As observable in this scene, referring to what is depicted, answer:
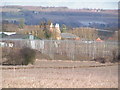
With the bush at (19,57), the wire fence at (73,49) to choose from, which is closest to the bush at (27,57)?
the bush at (19,57)

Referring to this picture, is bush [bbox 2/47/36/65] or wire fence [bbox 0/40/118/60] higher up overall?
bush [bbox 2/47/36/65]

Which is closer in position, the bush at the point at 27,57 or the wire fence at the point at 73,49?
the bush at the point at 27,57

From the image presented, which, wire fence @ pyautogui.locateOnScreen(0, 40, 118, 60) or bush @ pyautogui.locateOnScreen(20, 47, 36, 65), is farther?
wire fence @ pyautogui.locateOnScreen(0, 40, 118, 60)

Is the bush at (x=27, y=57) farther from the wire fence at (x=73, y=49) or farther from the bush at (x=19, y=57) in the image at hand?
the wire fence at (x=73, y=49)

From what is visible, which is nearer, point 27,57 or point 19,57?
point 19,57

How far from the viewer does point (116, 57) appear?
3756cm

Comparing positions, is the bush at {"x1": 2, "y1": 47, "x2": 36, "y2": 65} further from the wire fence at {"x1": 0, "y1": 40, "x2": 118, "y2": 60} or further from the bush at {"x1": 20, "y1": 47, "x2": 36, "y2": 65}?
the wire fence at {"x1": 0, "y1": 40, "x2": 118, "y2": 60}

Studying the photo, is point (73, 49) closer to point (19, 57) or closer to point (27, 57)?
point (27, 57)

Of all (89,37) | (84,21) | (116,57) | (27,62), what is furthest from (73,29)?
(27,62)

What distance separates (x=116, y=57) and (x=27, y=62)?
27.5ft

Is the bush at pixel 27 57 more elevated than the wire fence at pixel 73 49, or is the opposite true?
the bush at pixel 27 57

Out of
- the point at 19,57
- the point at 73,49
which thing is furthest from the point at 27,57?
the point at 73,49

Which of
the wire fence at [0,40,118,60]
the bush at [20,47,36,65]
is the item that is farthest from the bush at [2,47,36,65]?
the wire fence at [0,40,118,60]

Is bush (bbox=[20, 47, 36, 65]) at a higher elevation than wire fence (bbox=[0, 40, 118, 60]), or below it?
higher
